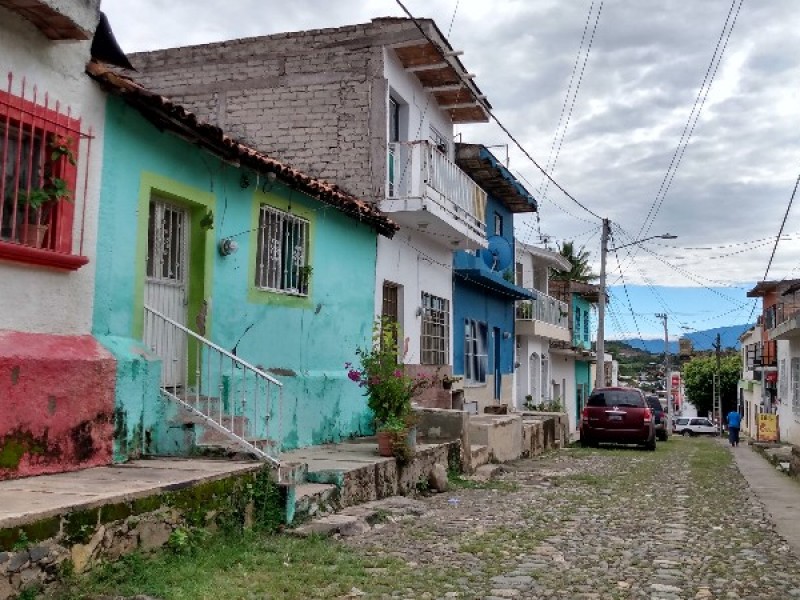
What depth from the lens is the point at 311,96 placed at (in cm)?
1492

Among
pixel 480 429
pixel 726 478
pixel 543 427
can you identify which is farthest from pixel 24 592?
pixel 543 427

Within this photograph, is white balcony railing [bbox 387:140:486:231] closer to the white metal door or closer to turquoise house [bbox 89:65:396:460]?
turquoise house [bbox 89:65:396:460]

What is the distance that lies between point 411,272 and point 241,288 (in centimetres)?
629

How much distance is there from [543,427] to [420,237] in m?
6.39

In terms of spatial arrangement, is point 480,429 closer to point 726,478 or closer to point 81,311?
point 726,478

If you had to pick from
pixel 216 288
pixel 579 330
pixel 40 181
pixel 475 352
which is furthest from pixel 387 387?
pixel 579 330

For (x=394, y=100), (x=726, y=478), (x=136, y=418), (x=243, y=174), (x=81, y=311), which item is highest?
(x=394, y=100)

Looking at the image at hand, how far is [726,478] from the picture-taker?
15305 millimetres

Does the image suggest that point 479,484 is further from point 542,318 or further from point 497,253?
point 542,318

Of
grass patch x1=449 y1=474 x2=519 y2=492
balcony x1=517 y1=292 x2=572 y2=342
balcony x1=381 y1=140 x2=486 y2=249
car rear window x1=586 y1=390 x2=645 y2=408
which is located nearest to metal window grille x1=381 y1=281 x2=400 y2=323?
balcony x1=381 y1=140 x2=486 y2=249

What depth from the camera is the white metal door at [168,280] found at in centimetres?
860

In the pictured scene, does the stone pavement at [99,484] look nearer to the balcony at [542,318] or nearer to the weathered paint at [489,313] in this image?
the weathered paint at [489,313]

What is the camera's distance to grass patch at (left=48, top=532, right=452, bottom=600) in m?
5.00

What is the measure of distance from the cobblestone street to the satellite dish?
31.4ft
